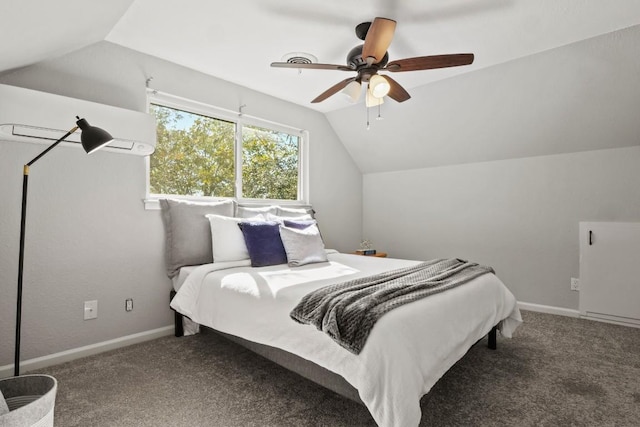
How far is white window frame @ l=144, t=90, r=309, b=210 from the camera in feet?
9.71

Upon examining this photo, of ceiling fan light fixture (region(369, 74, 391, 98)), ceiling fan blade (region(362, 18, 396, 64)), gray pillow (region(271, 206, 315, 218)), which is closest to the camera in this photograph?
ceiling fan blade (region(362, 18, 396, 64))

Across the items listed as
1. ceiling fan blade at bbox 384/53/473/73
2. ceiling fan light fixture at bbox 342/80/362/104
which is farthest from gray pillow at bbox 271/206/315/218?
ceiling fan blade at bbox 384/53/473/73

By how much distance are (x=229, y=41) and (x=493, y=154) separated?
308cm

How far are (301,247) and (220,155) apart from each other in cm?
135

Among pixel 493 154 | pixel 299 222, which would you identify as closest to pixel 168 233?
pixel 299 222

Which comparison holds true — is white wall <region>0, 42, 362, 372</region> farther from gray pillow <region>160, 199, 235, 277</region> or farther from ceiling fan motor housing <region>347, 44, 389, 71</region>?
ceiling fan motor housing <region>347, 44, 389, 71</region>

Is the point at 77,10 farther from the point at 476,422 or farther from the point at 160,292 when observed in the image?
the point at 476,422

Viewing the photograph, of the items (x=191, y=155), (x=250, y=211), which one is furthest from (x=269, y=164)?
(x=191, y=155)

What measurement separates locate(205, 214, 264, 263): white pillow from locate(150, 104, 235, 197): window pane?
479 millimetres

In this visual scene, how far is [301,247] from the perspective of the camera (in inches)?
117

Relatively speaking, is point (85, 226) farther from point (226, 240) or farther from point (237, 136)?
point (237, 136)

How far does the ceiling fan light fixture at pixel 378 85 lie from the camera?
2264 millimetres

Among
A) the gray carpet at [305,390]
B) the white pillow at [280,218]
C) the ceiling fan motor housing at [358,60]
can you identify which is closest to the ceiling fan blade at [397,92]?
the ceiling fan motor housing at [358,60]

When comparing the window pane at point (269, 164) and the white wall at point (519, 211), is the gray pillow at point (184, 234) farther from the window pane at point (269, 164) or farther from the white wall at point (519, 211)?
the white wall at point (519, 211)
